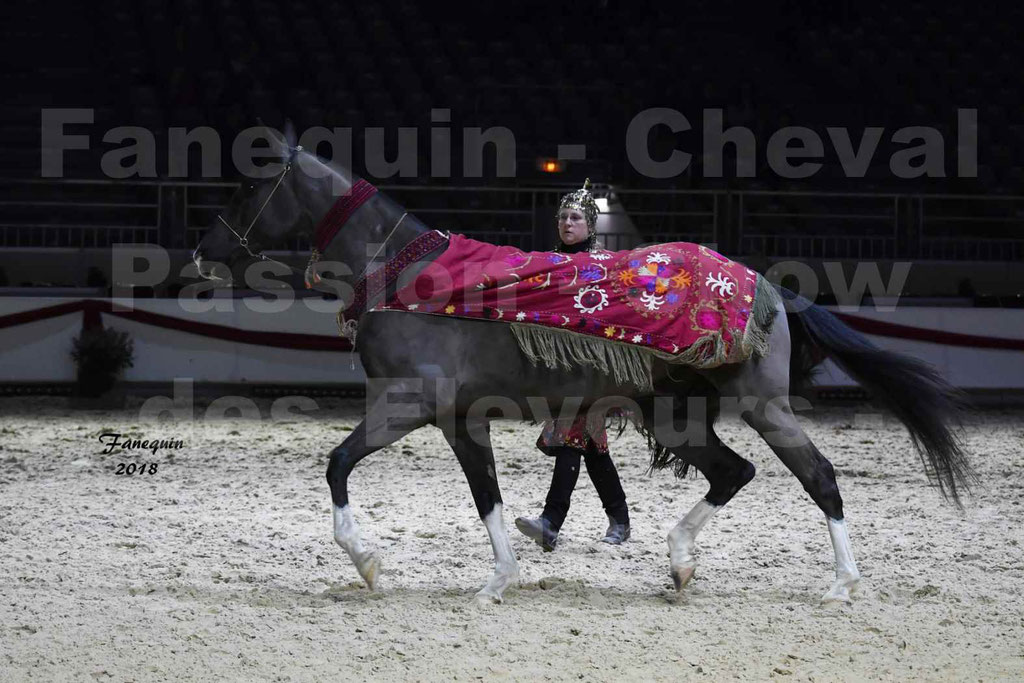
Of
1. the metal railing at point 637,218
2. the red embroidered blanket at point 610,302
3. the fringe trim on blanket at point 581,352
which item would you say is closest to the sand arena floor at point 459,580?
the fringe trim on blanket at point 581,352

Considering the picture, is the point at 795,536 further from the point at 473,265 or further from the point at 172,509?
the point at 172,509

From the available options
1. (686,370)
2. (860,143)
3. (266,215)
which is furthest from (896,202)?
(266,215)

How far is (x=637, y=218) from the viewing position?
11180 millimetres

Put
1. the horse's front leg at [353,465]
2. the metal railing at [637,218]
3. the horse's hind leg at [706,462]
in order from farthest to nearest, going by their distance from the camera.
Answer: the metal railing at [637,218] → the horse's hind leg at [706,462] → the horse's front leg at [353,465]

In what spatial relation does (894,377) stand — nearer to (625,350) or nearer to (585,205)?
(625,350)

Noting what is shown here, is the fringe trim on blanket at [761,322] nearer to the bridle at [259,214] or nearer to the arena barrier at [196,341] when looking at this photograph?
the bridle at [259,214]

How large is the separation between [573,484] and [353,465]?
4.27 feet

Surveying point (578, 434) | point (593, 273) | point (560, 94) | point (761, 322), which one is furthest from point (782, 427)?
point (560, 94)

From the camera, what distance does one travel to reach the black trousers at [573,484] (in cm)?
479

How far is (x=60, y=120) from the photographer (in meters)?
11.9

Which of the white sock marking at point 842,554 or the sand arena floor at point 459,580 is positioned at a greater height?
the white sock marking at point 842,554

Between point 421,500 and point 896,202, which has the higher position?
point 896,202

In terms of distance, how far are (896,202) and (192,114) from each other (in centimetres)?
707

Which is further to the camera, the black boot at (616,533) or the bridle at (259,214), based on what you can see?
the black boot at (616,533)
